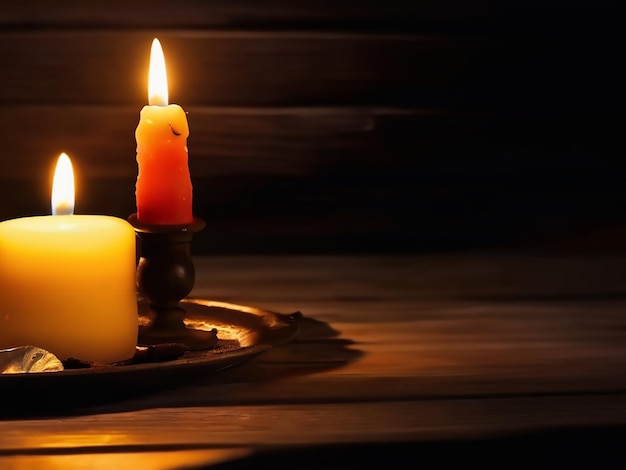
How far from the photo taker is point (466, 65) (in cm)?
201

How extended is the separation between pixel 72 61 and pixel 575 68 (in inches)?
32.3

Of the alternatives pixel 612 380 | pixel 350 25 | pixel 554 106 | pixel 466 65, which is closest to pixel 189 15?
pixel 350 25

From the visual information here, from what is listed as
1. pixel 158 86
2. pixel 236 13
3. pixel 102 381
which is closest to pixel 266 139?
pixel 236 13

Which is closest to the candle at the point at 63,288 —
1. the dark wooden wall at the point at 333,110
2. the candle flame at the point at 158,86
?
the candle flame at the point at 158,86

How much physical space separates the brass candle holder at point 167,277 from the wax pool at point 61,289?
7 centimetres

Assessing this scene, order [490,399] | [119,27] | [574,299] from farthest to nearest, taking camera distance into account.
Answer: [119,27] → [574,299] → [490,399]

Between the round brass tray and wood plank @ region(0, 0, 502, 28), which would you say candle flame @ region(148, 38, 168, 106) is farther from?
wood plank @ region(0, 0, 502, 28)

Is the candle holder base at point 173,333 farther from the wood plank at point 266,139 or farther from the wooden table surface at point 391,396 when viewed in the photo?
the wood plank at point 266,139

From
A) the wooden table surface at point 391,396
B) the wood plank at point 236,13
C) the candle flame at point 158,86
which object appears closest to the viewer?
the wooden table surface at point 391,396

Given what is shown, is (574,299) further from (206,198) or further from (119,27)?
(119,27)

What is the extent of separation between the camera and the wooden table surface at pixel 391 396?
88 centimetres

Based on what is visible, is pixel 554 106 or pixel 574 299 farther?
pixel 554 106

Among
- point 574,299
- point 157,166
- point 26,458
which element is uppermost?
point 157,166

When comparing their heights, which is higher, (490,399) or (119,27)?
(119,27)
